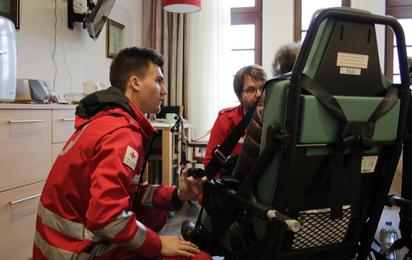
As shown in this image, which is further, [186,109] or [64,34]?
[186,109]

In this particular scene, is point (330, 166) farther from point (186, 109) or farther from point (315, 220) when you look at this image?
point (186, 109)

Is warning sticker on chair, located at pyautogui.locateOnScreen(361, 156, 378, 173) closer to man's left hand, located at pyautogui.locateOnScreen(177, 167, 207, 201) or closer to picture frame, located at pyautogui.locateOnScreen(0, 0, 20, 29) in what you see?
man's left hand, located at pyautogui.locateOnScreen(177, 167, 207, 201)

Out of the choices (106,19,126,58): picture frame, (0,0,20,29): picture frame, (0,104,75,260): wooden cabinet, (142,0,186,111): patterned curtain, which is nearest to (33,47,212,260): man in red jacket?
(0,104,75,260): wooden cabinet

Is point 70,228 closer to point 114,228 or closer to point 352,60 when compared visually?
point 114,228

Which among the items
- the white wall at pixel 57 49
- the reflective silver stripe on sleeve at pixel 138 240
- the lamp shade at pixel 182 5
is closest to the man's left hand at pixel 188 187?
the reflective silver stripe on sleeve at pixel 138 240

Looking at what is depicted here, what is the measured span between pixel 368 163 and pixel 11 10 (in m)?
2.53

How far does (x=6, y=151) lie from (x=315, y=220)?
158cm

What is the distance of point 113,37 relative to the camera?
367 centimetres

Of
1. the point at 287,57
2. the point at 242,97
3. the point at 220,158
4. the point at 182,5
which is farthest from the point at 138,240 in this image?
the point at 182,5

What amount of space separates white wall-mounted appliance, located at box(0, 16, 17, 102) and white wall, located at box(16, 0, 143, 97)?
666mm

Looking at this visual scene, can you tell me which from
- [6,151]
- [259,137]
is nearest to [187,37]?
[6,151]

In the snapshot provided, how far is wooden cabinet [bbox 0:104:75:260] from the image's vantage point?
5.41 feet

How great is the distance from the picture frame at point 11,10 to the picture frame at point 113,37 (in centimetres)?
128

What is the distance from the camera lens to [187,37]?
4.14 m
